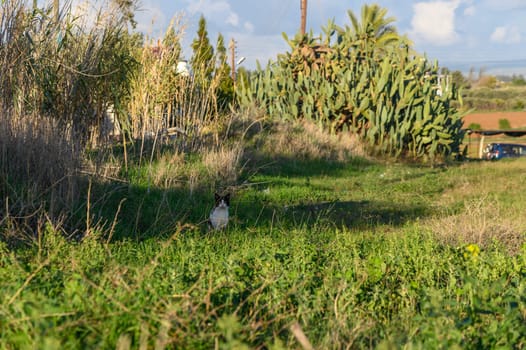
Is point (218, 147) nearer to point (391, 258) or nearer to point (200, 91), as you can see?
point (200, 91)

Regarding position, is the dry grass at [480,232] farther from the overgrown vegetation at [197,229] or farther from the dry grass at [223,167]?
the dry grass at [223,167]

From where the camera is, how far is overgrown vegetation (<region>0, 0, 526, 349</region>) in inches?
149

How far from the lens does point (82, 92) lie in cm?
964

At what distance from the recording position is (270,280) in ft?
14.8

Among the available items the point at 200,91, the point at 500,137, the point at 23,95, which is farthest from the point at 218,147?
the point at 500,137

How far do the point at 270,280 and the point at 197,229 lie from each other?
332cm

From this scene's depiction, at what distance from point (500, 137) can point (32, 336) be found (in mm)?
58079

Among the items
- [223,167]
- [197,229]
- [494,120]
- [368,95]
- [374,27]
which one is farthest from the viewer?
[494,120]

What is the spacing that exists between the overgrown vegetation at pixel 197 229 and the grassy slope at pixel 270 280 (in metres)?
0.02

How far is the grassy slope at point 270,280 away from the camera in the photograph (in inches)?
140

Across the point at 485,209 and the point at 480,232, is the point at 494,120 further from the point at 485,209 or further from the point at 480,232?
the point at 480,232

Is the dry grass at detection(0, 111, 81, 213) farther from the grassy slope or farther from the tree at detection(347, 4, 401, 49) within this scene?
the tree at detection(347, 4, 401, 49)

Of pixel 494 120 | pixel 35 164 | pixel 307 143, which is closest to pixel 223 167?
pixel 35 164

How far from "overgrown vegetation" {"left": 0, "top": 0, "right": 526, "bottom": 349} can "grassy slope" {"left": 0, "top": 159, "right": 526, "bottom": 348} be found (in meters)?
0.02
